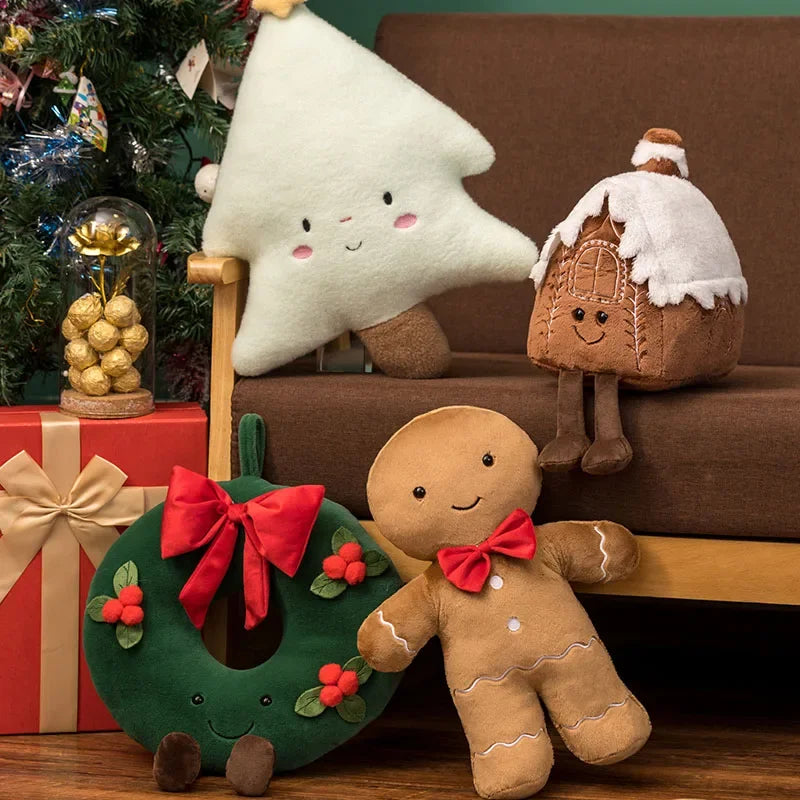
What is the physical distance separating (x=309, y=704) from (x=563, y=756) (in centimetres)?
30

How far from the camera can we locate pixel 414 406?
133cm

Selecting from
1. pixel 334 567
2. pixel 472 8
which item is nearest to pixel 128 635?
pixel 334 567

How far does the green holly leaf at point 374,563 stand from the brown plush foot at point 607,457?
0.24 meters

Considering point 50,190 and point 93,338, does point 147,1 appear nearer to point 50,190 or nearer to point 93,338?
point 50,190

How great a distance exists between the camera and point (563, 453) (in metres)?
1.25

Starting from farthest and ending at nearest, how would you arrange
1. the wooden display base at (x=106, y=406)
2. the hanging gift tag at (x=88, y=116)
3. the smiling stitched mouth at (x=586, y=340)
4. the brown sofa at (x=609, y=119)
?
1. the brown sofa at (x=609, y=119)
2. the hanging gift tag at (x=88, y=116)
3. the wooden display base at (x=106, y=406)
4. the smiling stitched mouth at (x=586, y=340)

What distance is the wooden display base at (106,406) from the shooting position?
4.58 ft

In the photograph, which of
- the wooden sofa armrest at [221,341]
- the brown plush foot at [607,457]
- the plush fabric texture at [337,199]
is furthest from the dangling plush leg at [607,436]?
the wooden sofa armrest at [221,341]

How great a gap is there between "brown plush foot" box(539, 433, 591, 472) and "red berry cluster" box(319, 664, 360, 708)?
0.30m

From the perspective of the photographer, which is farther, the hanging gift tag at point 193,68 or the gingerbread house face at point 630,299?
the hanging gift tag at point 193,68

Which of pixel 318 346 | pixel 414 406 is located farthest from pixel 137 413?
pixel 414 406

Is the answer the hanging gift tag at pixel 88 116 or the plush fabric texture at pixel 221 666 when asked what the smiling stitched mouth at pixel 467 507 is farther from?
the hanging gift tag at pixel 88 116

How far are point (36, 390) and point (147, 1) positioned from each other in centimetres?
73

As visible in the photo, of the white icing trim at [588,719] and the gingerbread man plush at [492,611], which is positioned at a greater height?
the gingerbread man plush at [492,611]
